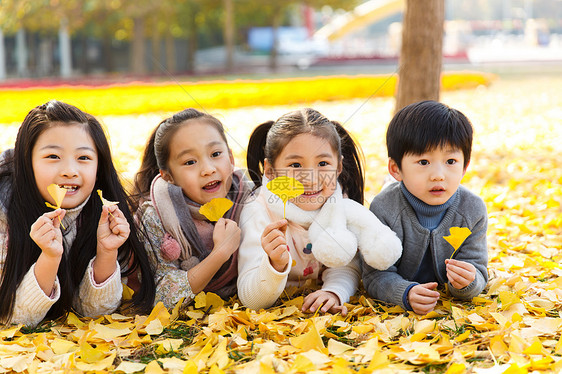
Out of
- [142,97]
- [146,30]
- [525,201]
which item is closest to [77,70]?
[146,30]

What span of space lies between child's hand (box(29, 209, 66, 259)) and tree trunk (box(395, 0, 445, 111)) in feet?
11.8

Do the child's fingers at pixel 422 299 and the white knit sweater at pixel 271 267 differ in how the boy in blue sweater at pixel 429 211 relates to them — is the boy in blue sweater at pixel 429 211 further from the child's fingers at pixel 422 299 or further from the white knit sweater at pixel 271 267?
the white knit sweater at pixel 271 267

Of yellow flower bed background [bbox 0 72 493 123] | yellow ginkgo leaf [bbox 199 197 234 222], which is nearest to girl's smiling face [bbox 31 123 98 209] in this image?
yellow ginkgo leaf [bbox 199 197 234 222]

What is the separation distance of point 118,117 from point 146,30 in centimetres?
1889

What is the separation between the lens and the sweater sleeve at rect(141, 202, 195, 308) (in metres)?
2.67

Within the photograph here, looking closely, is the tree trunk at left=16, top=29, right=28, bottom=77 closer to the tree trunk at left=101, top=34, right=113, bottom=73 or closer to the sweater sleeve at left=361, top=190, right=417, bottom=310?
the tree trunk at left=101, top=34, right=113, bottom=73

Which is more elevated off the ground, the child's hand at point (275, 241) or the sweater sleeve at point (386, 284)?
the child's hand at point (275, 241)

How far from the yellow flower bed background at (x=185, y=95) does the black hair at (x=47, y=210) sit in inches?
310

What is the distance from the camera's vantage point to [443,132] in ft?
8.56

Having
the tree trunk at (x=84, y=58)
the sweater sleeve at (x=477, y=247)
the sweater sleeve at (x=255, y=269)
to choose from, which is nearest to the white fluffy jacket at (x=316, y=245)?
the sweater sleeve at (x=255, y=269)

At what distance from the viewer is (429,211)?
8.87 feet

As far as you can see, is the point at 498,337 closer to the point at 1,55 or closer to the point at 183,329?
the point at 183,329

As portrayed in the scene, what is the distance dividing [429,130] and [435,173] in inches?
7.3

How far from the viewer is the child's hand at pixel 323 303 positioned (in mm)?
2555
